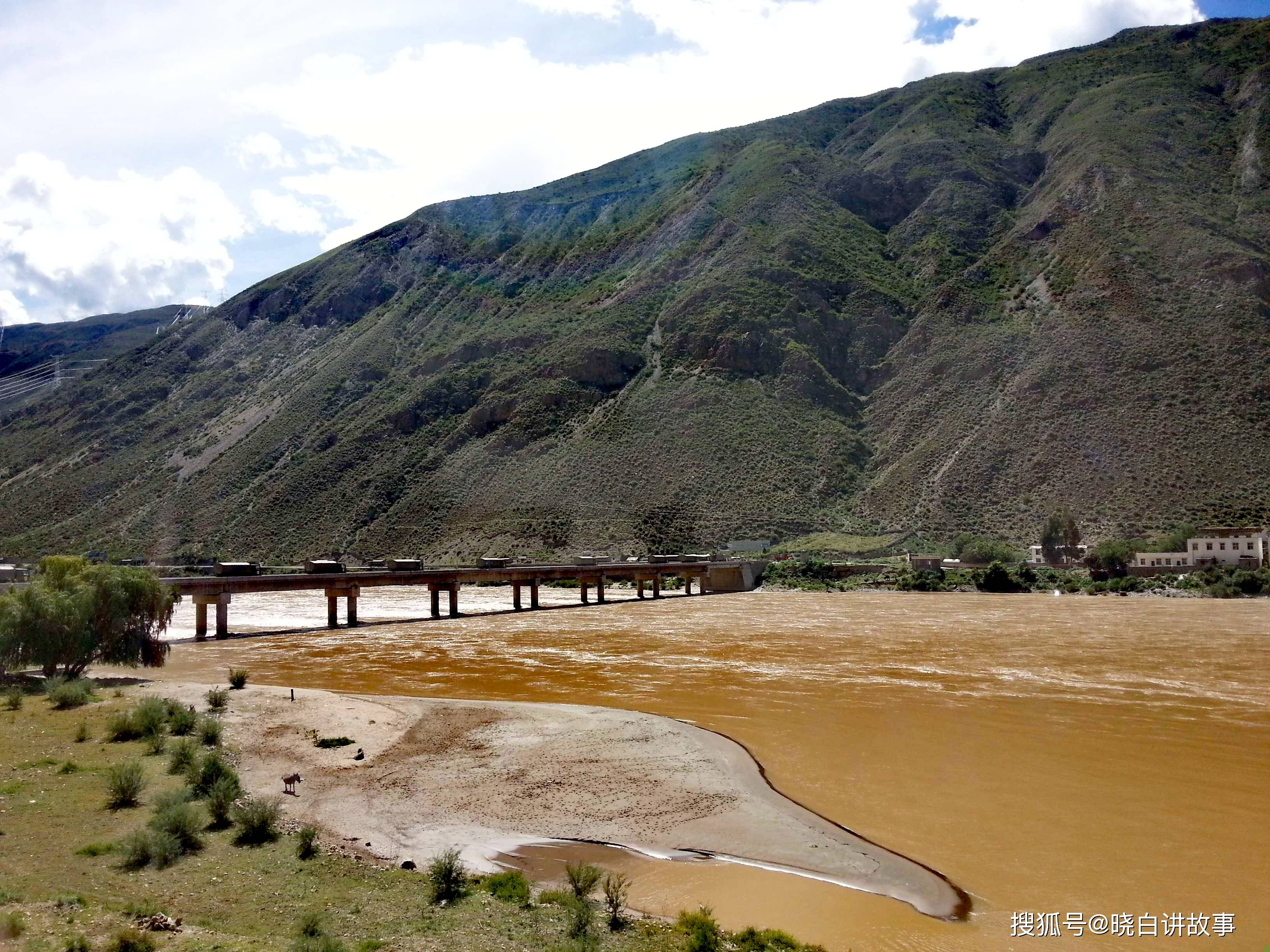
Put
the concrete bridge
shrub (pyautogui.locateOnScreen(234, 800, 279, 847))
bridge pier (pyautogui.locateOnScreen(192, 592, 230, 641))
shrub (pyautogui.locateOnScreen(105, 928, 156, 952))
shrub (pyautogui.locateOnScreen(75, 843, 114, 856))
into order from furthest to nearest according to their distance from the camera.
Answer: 1. the concrete bridge
2. bridge pier (pyautogui.locateOnScreen(192, 592, 230, 641))
3. shrub (pyautogui.locateOnScreen(234, 800, 279, 847))
4. shrub (pyautogui.locateOnScreen(75, 843, 114, 856))
5. shrub (pyautogui.locateOnScreen(105, 928, 156, 952))

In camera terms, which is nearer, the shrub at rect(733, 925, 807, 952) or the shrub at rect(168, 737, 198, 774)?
the shrub at rect(733, 925, 807, 952)

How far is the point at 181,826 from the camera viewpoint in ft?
40.2

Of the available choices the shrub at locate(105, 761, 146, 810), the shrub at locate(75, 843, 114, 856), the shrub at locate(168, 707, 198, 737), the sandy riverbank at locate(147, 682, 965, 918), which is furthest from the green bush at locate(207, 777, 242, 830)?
the shrub at locate(168, 707, 198, 737)

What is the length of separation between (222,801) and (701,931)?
768 cm

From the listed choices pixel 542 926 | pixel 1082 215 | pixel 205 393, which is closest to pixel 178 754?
pixel 542 926

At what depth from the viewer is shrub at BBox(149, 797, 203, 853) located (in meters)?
12.1

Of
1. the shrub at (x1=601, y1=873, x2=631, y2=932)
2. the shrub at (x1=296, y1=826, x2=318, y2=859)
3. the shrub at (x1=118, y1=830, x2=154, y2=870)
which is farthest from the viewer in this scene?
the shrub at (x1=296, y1=826, x2=318, y2=859)

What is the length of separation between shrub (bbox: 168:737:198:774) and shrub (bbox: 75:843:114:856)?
12.4 feet

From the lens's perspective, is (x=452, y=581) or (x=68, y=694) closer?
A: (x=68, y=694)

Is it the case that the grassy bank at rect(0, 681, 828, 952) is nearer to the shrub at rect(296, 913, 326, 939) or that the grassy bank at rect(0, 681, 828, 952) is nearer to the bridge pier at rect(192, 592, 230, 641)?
the shrub at rect(296, 913, 326, 939)

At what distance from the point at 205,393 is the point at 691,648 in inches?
5051

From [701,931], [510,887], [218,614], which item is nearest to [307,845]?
[510,887]

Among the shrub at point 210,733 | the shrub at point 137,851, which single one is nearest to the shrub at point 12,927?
the shrub at point 137,851

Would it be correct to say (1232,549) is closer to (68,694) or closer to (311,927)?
(68,694)
